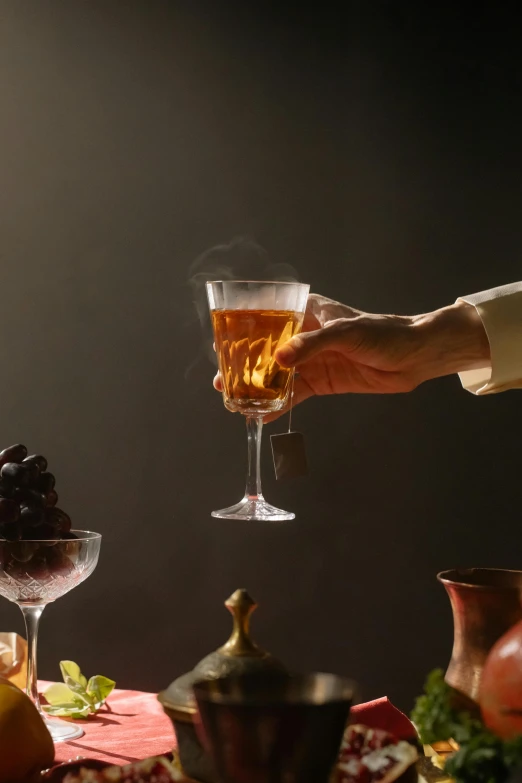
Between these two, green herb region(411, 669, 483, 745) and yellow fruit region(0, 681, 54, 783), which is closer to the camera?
green herb region(411, 669, 483, 745)

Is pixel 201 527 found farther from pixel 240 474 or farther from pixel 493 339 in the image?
pixel 493 339

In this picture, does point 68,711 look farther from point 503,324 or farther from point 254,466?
point 503,324

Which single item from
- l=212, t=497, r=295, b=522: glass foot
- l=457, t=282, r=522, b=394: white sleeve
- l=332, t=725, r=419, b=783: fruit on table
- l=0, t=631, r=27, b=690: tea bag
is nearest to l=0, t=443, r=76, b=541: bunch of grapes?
l=212, t=497, r=295, b=522: glass foot

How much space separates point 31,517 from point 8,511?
0.11 ft

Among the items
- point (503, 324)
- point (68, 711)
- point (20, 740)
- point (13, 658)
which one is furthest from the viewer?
→ point (503, 324)

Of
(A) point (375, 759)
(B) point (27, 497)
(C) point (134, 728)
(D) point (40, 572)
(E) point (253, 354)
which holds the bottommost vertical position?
(C) point (134, 728)

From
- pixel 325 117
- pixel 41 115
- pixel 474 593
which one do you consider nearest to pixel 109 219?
pixel 41 115

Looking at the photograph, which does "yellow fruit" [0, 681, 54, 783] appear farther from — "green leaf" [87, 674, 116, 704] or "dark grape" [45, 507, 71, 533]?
"green leaf" [87, 674, 116, 704]

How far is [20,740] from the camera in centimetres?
96

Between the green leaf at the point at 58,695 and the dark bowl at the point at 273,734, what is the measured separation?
0.85 meters

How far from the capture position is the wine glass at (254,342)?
150 centimetres

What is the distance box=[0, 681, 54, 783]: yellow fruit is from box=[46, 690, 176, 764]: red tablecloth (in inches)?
6.4

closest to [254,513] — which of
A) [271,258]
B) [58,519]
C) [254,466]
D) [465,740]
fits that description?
[254,466]

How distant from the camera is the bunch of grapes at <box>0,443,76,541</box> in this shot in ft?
4.29
